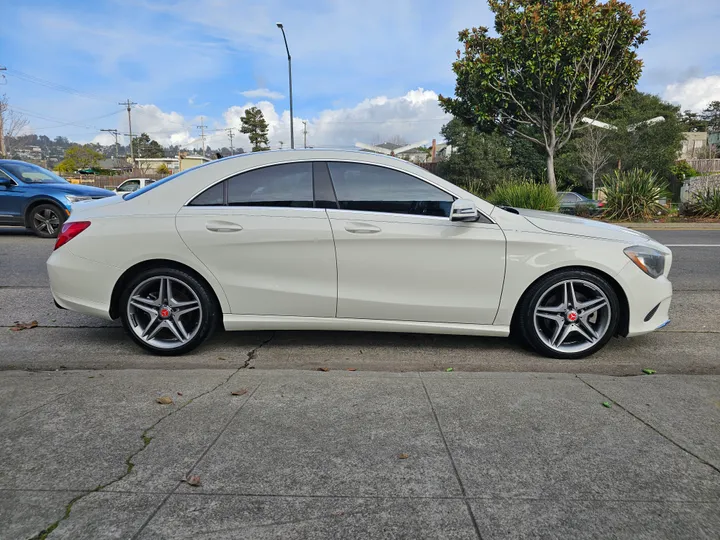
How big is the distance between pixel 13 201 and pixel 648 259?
11212mm

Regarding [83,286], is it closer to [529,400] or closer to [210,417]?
[210,417]

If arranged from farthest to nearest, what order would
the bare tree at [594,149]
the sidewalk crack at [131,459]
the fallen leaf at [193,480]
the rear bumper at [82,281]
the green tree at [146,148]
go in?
the green tree at [146,148], the bare tree at [594,149], the rear bumper at [82,281], the fallen leaf at [193,480], the sidewalk crack at [131,459]

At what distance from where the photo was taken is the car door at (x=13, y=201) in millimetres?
10438

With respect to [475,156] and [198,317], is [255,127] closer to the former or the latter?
[475,156]

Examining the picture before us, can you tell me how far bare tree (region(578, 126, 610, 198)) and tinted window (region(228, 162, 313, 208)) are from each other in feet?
90.6

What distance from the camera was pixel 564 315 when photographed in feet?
13.0

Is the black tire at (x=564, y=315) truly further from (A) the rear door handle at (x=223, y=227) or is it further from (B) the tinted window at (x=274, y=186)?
(A) the rear door handle at (x=223, y=227)

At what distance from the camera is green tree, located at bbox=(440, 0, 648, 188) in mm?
16391

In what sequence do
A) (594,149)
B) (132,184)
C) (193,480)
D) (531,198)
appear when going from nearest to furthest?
(193,480), (531,198), (132,184), (594,149)

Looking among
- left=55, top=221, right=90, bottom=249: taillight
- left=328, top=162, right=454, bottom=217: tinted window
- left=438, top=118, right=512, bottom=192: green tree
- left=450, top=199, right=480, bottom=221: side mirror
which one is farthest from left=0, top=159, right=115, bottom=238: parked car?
left=438, top=118, right=512, bottom=192: green tree

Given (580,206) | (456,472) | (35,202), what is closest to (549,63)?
(580,206)

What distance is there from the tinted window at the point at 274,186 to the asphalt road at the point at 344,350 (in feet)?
3.93

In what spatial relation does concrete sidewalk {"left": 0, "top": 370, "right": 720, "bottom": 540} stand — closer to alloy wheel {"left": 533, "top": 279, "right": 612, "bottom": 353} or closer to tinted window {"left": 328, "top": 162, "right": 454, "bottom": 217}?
alloy wheel {"left": 533, "top": 279, "right": 612, "bottom": 353}

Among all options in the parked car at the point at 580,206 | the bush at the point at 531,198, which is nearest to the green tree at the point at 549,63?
the parked car at the point at 580,206
